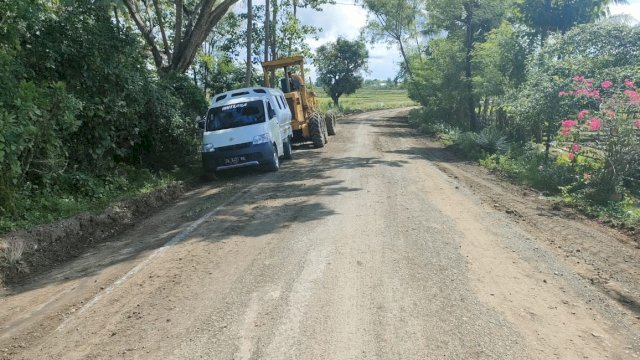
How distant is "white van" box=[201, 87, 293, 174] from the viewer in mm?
12695

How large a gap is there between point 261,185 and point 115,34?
449 centimetres

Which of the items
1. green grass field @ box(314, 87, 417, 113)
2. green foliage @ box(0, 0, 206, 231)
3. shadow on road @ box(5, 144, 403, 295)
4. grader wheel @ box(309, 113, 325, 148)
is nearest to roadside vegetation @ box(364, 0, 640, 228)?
shadow on road @ box(5, 144, 403, 295)

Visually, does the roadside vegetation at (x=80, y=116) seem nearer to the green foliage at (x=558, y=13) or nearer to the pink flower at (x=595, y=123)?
the pink flower at (x=595, y=123)

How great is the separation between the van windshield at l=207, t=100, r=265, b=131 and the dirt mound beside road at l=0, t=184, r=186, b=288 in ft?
14.2

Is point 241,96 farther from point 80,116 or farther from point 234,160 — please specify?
point 80,116

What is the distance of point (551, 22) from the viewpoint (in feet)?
73.6

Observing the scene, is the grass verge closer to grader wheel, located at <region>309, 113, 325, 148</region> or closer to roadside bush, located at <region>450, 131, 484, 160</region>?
grader wheel, located at <region>309, 113, 325, 148</region>

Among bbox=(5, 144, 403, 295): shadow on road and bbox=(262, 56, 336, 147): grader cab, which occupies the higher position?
bbox=(262, 56, 336, 147): grader cab

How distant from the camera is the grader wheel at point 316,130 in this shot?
1850cm

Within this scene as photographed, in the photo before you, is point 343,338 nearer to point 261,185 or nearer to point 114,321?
point 114,321

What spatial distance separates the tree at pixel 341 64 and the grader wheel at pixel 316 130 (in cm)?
3608

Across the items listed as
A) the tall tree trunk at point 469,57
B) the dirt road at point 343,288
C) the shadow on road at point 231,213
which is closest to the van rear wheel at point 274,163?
the shadow on road at point 231,213

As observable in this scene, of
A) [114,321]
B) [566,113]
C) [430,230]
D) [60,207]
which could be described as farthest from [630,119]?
[60,207]

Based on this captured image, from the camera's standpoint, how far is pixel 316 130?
18.6 meters
